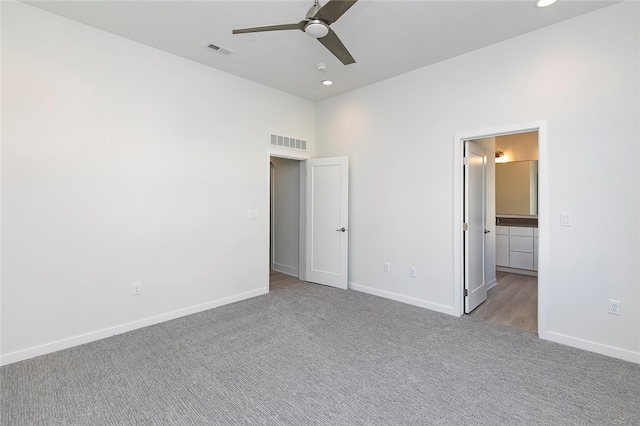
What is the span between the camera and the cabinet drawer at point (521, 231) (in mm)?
5461

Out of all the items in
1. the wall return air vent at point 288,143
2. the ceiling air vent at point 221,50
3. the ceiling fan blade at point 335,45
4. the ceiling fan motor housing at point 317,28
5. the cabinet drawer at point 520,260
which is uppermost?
the ceiling air vent at point 221,50

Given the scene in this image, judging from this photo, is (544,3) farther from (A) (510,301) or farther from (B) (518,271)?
(B) (518,271)

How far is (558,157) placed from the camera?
284 centimetres

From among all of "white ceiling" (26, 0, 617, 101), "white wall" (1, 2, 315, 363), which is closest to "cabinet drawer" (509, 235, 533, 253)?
"white ceiling" (26, 0, 617, 101)

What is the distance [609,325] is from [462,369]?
56.7 inches

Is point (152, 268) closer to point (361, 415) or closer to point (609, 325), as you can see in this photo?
point (361, 415)

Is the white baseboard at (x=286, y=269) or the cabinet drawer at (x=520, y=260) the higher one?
the cabinet drawer at (x=520, y=260)

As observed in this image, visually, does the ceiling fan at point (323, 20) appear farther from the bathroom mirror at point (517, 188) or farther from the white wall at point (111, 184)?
the bathroom mirror at point (517, 188)

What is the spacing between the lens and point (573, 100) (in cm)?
277

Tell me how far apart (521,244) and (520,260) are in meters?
0.30

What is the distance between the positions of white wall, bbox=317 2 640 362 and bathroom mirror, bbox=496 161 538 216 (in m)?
3.25

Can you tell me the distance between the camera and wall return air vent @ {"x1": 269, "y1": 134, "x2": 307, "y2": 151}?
177 inches

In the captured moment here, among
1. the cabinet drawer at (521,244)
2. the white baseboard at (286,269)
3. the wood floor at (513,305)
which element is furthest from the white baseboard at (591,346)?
the white baseboard at (286,269)

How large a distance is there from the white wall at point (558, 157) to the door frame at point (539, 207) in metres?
0.04
